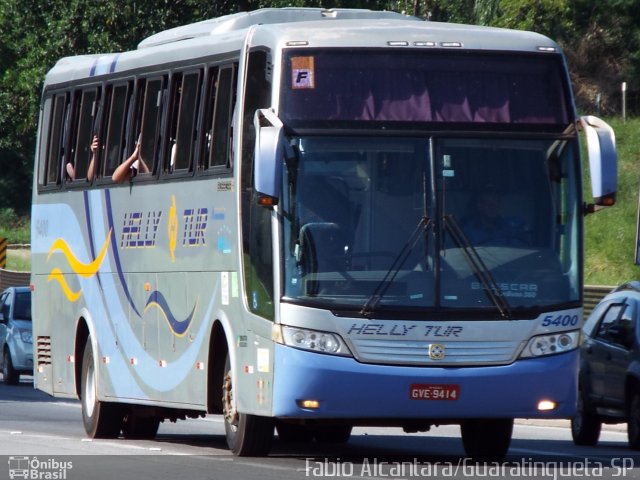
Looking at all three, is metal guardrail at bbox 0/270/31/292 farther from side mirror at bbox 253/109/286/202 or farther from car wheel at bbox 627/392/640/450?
side mirror at bbox 253/109/286/202

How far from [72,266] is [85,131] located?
1542 mm

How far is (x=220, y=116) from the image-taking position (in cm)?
1429

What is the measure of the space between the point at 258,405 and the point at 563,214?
283 centimetres

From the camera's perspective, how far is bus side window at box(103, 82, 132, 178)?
16797 mm

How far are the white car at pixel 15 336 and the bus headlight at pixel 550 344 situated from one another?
19.4m

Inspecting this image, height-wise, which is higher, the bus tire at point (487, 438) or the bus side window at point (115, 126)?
the bus side window at point (115, 126)

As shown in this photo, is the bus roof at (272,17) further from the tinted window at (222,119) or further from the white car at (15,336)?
the white car at (15,336)

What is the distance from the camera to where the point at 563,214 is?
42.5ft

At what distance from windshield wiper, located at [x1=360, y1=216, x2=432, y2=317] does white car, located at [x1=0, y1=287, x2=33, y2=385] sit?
1926 cm

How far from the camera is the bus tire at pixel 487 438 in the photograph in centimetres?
1427

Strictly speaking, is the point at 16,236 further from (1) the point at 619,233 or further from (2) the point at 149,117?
(2) the point at 149,117

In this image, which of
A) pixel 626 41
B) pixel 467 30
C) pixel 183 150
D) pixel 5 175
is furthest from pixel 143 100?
pixel 5 175
